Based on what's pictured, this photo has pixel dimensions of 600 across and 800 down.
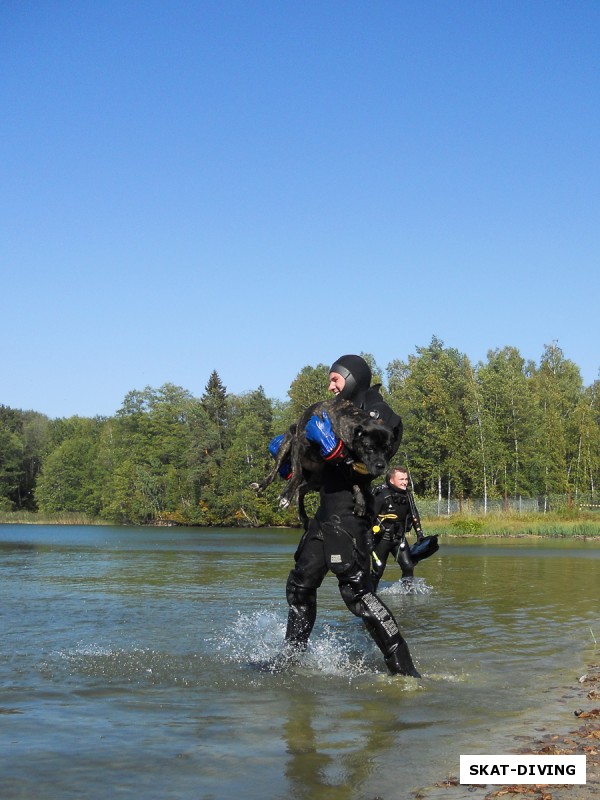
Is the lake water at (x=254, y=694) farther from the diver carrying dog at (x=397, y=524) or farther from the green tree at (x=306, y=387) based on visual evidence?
the green tree at (x=306, y=387)

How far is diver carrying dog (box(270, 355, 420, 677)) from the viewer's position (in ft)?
21.7

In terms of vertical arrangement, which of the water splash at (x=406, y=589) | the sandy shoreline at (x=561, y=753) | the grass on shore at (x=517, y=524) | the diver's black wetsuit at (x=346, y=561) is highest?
the diver's black wetsuit at (x=346, y=561)

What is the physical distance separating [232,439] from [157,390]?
18673mm

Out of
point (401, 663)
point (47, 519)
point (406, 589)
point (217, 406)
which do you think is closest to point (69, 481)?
point (47, 519)

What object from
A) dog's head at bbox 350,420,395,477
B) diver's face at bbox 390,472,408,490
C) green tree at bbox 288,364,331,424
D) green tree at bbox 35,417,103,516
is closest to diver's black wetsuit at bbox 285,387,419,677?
dog's head at bbox 350,420,395,477

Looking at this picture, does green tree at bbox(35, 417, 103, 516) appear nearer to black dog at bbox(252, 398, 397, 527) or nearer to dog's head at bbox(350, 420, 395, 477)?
black dog at bbox(252, 398, 397, 527)

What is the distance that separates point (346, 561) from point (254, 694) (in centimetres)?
124

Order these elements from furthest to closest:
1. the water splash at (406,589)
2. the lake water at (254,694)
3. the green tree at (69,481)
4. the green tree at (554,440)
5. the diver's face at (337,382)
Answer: the green tree at (69,481) → the green tree at (554,440) → the water splash at (406,589) → the diver's face at (337,382) → the lake water at (254,694)

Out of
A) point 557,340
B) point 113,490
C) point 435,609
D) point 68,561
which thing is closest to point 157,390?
point 113,490

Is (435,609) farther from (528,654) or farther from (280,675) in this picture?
(280,675)

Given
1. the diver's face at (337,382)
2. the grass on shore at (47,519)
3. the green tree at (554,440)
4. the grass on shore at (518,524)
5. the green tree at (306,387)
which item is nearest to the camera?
the diver's face at (337,382)

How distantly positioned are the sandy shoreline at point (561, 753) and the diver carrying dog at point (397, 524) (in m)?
6.17

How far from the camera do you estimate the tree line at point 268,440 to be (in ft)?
243

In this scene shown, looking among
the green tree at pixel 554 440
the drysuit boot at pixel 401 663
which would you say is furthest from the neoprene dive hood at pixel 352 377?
the green tree at pixel 554 440
